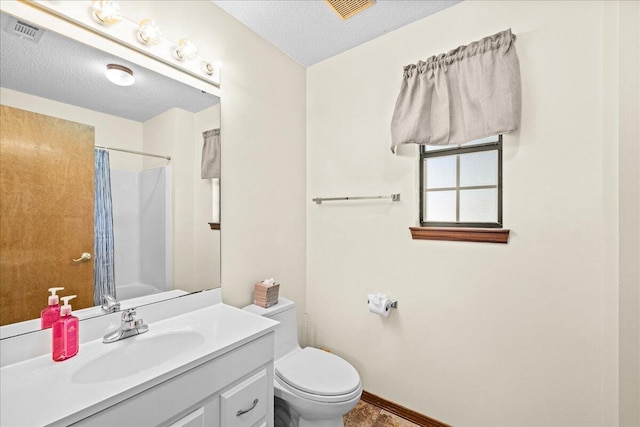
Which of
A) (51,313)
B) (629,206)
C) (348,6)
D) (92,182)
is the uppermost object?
(348,6)

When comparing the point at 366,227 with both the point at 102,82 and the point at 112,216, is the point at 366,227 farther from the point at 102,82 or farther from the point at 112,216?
the point at 102,82

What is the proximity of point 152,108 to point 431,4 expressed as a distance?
169 centimetres

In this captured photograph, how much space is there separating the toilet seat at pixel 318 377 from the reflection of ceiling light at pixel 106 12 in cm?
190

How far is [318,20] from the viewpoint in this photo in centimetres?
179

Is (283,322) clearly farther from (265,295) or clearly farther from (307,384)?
(307,384)

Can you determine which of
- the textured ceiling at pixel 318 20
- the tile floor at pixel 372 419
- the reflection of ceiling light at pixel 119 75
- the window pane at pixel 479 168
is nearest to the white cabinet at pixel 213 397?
the tile floor at pixel 372 419

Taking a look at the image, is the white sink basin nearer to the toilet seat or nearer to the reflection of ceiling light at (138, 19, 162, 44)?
the toilet seat

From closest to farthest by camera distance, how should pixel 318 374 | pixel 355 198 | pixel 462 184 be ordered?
pixel 318 374, pixel 462 184, pixel 355 198

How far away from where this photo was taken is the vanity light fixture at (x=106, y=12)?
1.19 meters

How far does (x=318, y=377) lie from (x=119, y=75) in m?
1.83

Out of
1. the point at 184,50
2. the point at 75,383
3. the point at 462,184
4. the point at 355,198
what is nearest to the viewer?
the point at 75,383

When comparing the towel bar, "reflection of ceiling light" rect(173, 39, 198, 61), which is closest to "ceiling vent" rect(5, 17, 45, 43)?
"reflection of ceiling light" rect(173, 39, 198, 61)

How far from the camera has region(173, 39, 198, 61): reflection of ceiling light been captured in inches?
58.6

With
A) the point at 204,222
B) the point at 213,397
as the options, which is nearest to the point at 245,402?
the point at 213,397
